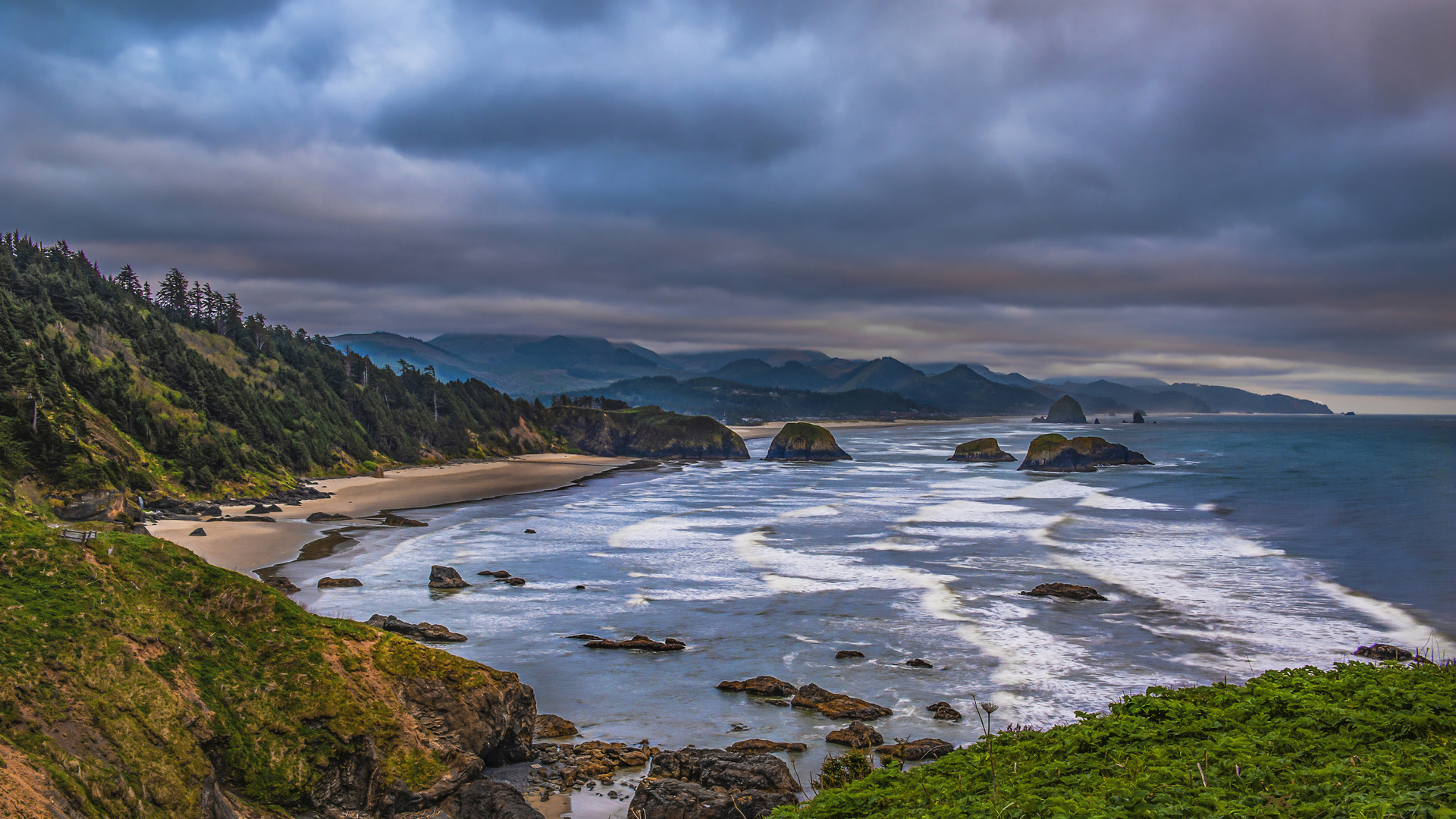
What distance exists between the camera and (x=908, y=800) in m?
8.53

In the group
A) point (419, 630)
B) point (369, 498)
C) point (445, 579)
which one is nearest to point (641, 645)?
point (419, 630)

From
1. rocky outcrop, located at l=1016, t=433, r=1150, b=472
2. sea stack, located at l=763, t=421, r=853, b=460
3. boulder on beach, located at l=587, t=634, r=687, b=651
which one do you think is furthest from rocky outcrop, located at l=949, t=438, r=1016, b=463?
boulder on beach, located at l=587, t=634, r=687, b=651

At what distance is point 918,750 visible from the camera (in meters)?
14.6

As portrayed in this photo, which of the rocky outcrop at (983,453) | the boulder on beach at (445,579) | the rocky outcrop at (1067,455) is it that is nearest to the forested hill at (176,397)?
the boulder on beach at (445,579)

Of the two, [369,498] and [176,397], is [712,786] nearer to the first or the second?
[369,498]

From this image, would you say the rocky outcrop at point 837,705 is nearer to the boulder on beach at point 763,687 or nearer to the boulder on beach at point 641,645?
the boulder on beach at point 763,687

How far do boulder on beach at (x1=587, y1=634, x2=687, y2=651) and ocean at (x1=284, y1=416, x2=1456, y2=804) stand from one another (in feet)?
1.32

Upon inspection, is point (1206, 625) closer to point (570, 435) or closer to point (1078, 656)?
point (1078, 656)

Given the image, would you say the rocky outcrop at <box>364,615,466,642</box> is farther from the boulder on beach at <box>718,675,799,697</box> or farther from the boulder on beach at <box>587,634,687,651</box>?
the boulder on beach at <box>718,675,799,697</box>

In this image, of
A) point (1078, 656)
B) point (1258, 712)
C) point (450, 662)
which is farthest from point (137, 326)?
point (1258, 712)

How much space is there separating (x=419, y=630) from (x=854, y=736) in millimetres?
13205

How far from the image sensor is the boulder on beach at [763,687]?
1848 cm

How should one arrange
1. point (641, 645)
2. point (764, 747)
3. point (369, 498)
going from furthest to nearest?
1. point (369, 498)
2. point (641, 645)
3. point (764, 747)

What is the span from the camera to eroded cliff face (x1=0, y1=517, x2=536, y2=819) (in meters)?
8.04
